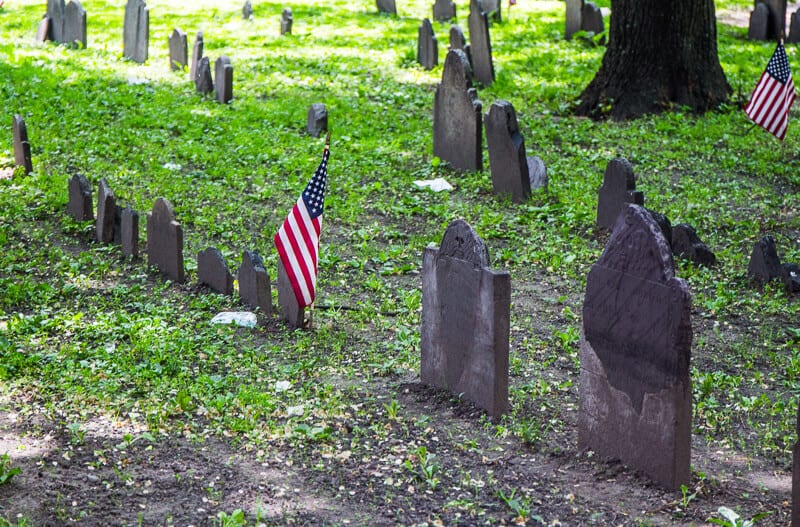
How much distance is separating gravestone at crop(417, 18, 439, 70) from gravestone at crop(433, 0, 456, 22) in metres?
3.68

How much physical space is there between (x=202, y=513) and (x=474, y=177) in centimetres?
Result: 679

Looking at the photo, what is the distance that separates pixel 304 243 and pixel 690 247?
131 inches

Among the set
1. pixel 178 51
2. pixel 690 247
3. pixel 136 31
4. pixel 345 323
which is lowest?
pixel 345 323

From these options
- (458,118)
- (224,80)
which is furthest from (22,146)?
(458,118)

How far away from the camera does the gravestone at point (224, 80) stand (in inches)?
541

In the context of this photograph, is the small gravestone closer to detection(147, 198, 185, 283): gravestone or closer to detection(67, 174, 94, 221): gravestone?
detection(147, 198, 185, 283): gravestone

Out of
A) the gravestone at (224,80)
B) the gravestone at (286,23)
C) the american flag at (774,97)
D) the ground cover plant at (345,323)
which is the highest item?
the gravestone at (286,23)

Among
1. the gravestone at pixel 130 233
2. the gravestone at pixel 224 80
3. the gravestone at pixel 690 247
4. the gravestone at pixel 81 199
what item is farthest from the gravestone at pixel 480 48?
the gravestone at pixel 130 233

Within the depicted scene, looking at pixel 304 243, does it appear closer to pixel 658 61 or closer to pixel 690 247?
pixel 690 247

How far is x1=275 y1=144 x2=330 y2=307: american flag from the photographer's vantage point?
6754mm

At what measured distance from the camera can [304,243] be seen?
22.3ft

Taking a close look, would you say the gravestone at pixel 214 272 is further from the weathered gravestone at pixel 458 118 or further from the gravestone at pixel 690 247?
the weathered gravestone at pixel 458 118

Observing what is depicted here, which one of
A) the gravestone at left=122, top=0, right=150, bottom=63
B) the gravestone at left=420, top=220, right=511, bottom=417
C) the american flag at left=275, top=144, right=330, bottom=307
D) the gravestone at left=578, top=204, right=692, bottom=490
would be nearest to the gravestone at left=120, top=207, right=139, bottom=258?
the american flag at left=275, top=144, right=330, bottom=307

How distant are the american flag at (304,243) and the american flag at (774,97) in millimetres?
6277
